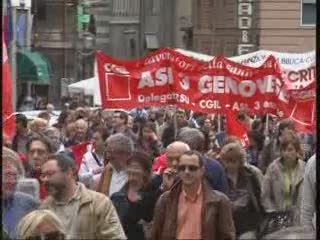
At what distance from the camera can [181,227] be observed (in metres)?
8.81

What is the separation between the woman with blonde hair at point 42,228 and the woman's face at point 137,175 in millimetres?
2917

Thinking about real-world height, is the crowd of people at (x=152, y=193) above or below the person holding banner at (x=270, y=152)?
above

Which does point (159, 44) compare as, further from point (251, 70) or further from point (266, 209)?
point (266, 209)

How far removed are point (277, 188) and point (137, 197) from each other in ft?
7.08

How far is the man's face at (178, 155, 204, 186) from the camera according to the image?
8844 mm

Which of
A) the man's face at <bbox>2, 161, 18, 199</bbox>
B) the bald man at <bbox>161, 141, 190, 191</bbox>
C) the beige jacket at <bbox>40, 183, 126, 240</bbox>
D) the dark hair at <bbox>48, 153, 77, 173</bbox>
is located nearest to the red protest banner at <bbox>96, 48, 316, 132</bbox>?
the bald man at <bbox>161, 141, 190, 191</bbox>

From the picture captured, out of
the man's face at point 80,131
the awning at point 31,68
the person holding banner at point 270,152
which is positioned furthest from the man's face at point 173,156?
the awning at point 31,68

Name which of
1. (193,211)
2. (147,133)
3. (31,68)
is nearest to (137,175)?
(193,211)

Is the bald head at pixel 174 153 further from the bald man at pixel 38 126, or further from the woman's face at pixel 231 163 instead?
the bald man at pixel 38 126

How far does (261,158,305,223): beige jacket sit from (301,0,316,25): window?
36975mm

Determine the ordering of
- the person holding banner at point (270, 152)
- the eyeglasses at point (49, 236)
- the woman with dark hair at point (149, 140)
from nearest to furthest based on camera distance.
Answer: the eyeglasses at point (49, 236)
the person holding banner at point (270, 152)
the woman with dark hair at point (149, 140)

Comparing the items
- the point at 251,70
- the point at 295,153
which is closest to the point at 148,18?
the point at 251,70

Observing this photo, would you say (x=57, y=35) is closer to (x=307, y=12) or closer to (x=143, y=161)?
(x=307, y=12)

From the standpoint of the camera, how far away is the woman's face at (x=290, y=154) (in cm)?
1191
